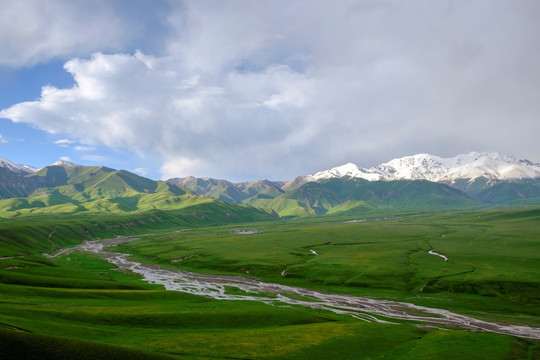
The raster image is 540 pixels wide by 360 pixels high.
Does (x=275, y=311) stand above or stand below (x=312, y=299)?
above

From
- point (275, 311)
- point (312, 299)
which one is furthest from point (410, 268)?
point (275, 311)

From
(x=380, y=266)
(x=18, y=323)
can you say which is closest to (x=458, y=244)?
(x=380, y=266)

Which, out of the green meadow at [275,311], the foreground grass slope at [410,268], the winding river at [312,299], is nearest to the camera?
the green meadow at [275,311]

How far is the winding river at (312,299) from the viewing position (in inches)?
3059

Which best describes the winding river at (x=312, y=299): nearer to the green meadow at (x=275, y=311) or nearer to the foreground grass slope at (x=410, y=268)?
the green meadow at (x=275, y=311)

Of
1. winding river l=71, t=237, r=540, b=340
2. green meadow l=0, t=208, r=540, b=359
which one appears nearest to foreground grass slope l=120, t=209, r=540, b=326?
green meadow l=0, t=208, r=540, b=359

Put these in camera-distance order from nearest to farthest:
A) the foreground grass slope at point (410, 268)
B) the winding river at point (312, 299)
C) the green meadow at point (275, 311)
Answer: the green meadow at point (275, 311), the winding river at point (312, 299), the foreground grass slope at point (410, 268)

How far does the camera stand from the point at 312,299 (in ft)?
329

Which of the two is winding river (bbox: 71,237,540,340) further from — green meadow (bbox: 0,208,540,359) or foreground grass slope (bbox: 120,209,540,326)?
foreground grass slope (bbox: 120,209,540,326)

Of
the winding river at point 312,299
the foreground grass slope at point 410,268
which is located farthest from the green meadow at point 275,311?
the winding river at point 312,299

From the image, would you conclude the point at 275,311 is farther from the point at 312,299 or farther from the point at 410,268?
the point at 410,268

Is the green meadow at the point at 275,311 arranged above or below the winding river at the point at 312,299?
above

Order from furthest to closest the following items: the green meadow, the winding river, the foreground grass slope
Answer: the foreground grass slope < the winding river < the green meadow

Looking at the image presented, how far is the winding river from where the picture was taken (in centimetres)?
7769
